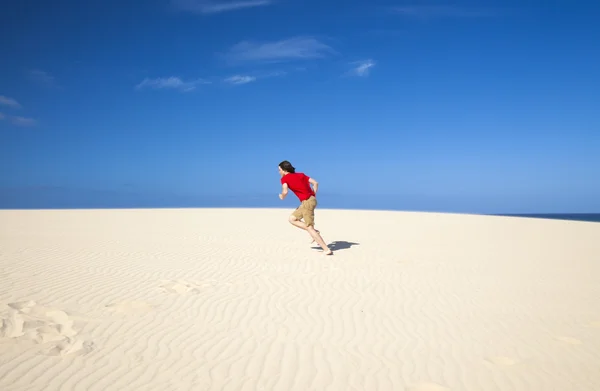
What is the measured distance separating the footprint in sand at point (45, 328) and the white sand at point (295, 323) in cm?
2

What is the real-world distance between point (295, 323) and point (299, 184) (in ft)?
15.0

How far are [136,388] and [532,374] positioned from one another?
3559mm

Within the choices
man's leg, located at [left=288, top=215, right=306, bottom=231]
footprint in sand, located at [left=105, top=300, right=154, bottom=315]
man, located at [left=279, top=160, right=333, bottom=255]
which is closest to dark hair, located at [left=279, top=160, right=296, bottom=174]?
man, located at [left=279, top=160, right=333, bottom=255]

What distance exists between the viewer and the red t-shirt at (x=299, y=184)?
898 cm

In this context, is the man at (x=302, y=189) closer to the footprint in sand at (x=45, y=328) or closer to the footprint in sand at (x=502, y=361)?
the footprint in sand at (x=45, y=328)

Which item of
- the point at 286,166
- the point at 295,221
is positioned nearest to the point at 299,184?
the point at 286,166

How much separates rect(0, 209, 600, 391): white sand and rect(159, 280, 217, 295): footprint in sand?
0.03m

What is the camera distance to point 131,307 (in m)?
5.25

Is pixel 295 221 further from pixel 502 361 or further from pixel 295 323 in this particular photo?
pixel 502 361

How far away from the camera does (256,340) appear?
14.1ft

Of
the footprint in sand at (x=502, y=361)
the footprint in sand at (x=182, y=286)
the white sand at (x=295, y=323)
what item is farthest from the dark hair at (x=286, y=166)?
the footprint in sand at (x=502, y=361)

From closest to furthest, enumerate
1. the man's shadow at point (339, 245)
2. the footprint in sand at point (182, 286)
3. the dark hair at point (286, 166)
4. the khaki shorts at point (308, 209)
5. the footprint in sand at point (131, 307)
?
the footprint in sand at point (131, 307) < the footprint in sand at point (182, 286) < the dark hair at point (286, 166) < the khaki shorts at point (308, 209) < the man's shadow at point (339, 245)

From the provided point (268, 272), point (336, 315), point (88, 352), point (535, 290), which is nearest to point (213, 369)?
point (88, 352)

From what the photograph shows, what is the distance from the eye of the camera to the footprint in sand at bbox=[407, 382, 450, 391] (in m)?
3.33
